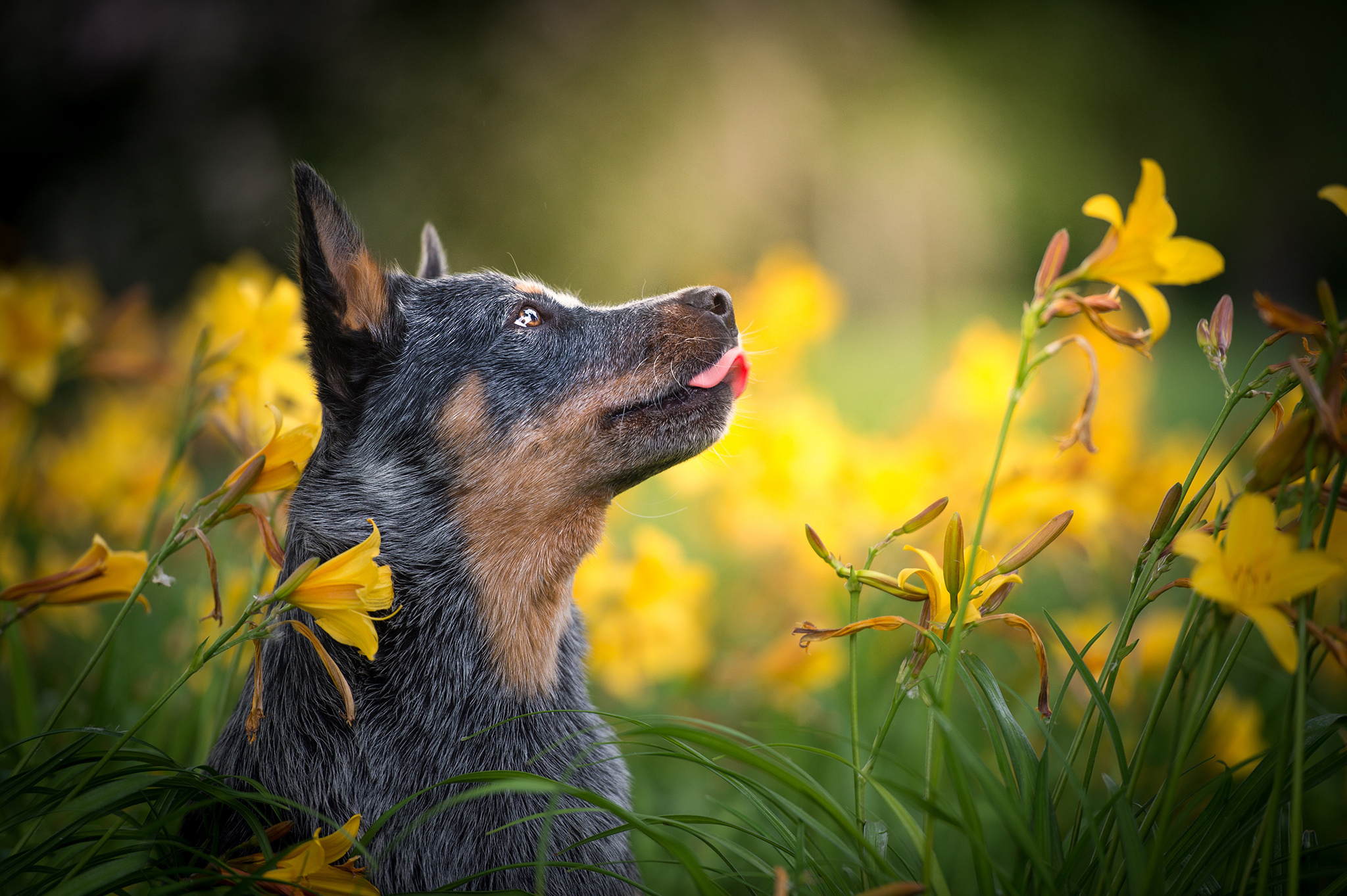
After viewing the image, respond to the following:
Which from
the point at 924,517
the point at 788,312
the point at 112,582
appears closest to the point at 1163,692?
the point at 924,517

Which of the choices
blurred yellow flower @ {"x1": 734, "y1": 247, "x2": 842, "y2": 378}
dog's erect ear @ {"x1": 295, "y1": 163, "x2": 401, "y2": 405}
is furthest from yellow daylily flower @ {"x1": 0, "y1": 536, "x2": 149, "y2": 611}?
blurred yellow flower @ {"x1": 734, "y1": 247, "x2": 842, "y2": 378}

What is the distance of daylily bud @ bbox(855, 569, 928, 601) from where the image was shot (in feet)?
4.44

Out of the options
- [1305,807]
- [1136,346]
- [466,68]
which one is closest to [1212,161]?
[466,68]

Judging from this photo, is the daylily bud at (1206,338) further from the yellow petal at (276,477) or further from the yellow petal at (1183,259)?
the yellow petal at (276,477)

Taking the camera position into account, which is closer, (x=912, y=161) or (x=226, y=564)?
(x=226, y=564)

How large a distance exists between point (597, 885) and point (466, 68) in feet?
26.8

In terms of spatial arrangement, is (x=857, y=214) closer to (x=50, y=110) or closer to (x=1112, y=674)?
(x=50, y=110)

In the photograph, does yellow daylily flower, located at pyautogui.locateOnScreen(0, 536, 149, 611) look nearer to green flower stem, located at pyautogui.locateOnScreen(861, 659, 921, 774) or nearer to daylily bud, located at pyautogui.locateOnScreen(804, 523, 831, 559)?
daylily bud, located at pyautogui.locateOnScreen(804, 523, 831, 559)

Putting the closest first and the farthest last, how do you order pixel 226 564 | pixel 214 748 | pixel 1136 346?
1. pixel 1136 346
2. pixel 214 748
3. pixel 226 564

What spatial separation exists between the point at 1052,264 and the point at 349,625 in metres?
1.34

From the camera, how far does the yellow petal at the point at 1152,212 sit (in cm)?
126

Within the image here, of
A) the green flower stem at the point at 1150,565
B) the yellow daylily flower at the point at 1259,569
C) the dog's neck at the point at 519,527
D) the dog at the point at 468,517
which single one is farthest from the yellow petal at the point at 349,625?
the yellow daylily flower at the point at 1259,569

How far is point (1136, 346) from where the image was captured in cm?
126

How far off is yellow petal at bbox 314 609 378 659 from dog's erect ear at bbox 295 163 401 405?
891mm
